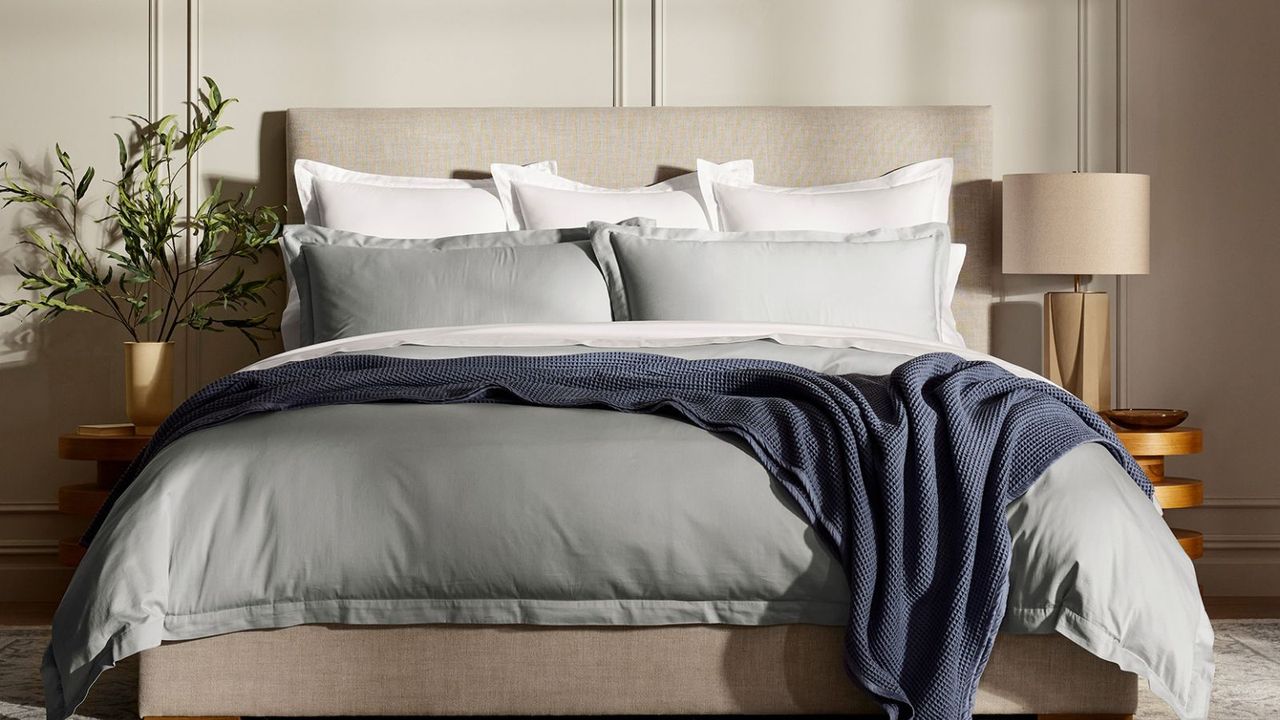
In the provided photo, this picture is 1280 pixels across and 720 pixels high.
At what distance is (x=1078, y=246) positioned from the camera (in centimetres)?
372

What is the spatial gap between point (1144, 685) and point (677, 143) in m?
2.15

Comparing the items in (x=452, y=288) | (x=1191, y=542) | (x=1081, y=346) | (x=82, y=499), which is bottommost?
(x=1191, y=542)

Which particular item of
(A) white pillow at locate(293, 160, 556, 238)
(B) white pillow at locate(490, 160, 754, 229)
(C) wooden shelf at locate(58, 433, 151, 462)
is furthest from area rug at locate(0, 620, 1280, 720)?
(B) white pillow at locate(490, 160, 754, 229)

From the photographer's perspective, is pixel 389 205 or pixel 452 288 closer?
pixel 452 288

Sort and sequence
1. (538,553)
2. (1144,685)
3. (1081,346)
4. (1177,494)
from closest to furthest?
(538,553), (1144,685), (1177,494), (1081,346)

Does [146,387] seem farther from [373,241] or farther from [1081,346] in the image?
[1081,346]

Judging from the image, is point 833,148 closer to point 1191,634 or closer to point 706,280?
point 706,280

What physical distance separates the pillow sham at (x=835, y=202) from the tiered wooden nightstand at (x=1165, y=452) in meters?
0.89

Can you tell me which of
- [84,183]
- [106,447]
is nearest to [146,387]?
[106,447]

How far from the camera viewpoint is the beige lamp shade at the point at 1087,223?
12.1 ft

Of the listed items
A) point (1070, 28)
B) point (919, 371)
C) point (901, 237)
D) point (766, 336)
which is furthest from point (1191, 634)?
point (1070, 28)

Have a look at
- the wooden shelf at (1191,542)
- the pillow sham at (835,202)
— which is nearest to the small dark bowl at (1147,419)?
the wooden shelf at (1191,542)

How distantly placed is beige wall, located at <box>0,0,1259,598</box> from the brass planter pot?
1.61ft

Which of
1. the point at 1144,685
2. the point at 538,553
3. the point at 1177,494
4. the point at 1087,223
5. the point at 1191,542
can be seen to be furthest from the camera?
the point at 1087,223
